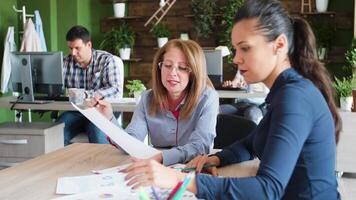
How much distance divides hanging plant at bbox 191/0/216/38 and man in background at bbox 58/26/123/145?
2.11 meters

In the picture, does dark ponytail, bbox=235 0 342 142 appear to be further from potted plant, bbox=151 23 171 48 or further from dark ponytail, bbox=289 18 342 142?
potted plant, bbox=151 23 171 48

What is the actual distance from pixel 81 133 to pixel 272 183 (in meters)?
3.00

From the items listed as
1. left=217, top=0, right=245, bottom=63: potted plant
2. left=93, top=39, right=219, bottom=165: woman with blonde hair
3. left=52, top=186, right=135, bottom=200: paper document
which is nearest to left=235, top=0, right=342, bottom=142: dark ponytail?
left=52, top=186, right=135, bottom=200: paper document

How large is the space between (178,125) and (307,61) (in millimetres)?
826

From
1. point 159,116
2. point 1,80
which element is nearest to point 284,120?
point 159,116

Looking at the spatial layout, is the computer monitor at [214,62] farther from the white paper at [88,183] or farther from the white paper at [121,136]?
the white paper at [88,183]

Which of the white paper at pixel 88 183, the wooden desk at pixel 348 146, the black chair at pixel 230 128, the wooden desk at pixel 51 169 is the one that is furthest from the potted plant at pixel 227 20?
the white paper at pixel 88 183

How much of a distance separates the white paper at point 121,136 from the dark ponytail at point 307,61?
62 centimetres

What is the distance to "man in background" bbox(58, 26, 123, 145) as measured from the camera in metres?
3.81

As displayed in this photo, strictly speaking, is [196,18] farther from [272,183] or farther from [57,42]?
[272,183]

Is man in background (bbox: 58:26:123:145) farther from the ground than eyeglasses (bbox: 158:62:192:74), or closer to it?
closer to it

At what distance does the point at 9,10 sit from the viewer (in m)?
5.64

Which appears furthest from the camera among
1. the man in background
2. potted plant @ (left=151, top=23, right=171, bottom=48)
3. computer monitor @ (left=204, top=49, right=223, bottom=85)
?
potted plant @ (left=151, top=23, right=171, bottom=48)

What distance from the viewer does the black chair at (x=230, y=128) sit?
1.91 metres
